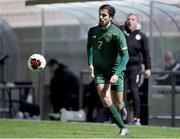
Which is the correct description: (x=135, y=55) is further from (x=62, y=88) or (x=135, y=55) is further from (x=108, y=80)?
(x=62, y=88)

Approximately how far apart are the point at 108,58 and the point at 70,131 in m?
1.76

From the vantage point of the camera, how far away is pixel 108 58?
14336mm

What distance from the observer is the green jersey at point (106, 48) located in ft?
46.6

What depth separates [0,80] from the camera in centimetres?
2511

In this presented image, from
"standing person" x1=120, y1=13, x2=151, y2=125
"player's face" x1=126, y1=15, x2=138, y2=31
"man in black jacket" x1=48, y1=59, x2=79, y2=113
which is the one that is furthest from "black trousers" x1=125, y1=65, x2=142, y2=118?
"man in black jacket" x1=48, y1=59, x2=79, y2=113

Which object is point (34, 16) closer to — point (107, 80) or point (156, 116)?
point (156, 116)

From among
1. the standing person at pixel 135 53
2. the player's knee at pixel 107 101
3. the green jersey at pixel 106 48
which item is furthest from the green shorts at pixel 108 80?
the standing person at pixel 135 53

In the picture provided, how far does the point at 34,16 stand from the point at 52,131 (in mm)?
10669

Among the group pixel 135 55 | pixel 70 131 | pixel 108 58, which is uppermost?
→ pixel 108 58

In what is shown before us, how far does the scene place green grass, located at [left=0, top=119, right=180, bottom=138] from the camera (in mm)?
14164

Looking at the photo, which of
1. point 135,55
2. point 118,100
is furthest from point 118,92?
point 135,55

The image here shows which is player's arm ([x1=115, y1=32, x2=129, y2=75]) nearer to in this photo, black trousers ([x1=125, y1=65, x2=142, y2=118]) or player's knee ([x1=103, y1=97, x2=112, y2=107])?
player's knee ([x1=103, y1=97, x2=112, y2=107])

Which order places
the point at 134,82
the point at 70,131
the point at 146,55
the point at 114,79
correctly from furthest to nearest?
1. the point at 134,82
2. the point at 146,55
3. the point at 70,131
4. the point at 114,79

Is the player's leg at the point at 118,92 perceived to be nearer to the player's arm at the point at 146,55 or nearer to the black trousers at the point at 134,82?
the player's arm at the point at 146,55
